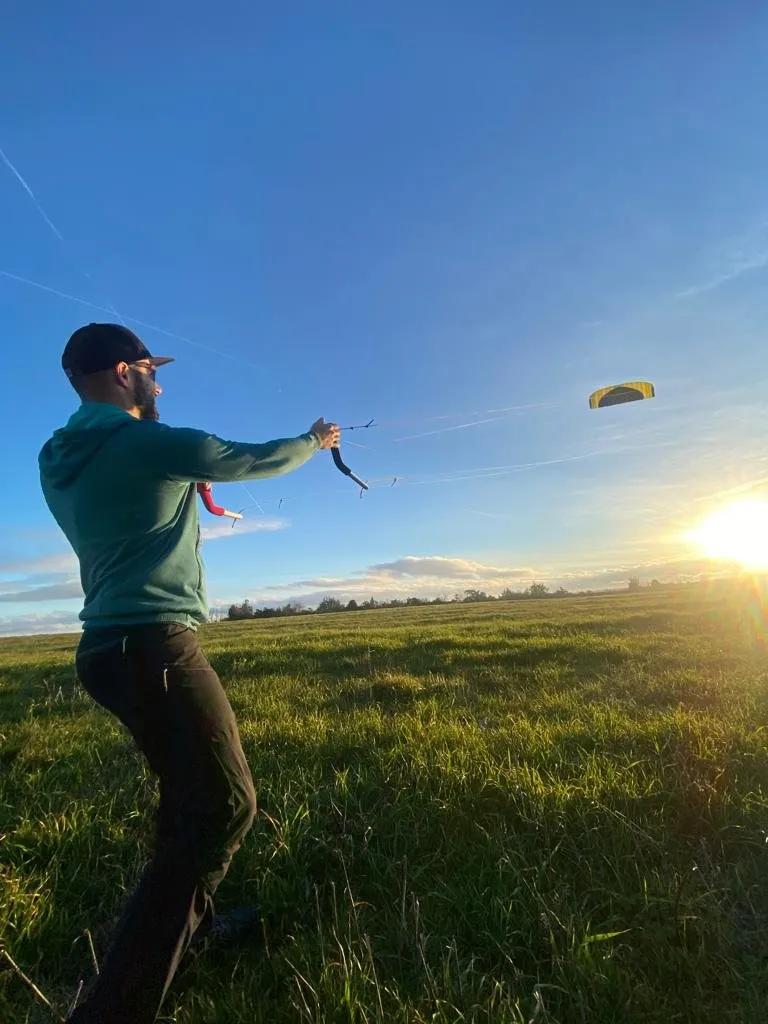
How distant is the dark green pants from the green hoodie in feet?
0.51

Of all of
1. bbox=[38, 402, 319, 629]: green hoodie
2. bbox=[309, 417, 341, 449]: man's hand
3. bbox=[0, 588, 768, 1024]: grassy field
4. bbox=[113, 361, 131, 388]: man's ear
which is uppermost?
bbox=[113, 361, 131, 388]: man's ear

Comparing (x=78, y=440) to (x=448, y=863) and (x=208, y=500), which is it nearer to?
(x=208, y=500)

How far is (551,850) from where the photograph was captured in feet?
12.8

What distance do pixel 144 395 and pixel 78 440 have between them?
0.61 metres

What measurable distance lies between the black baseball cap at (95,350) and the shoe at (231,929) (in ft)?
9.64

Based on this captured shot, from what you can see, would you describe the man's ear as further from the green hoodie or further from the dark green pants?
the dark green pants

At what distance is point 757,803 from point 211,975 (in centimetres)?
379

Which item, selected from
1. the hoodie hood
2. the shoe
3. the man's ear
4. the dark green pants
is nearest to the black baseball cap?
the man's ear

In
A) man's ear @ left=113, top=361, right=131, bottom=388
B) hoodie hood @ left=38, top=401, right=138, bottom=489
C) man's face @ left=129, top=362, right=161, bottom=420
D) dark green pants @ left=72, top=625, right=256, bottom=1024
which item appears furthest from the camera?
man's face @ left=129, top=362, right=161, bottom=420

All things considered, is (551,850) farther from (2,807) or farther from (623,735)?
(2,807)

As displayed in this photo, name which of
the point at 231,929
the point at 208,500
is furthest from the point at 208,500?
the point at 231,929

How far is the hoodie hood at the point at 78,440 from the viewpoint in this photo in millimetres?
2936

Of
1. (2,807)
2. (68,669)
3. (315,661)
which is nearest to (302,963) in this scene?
(2,807)

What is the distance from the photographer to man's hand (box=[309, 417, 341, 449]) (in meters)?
3.77
